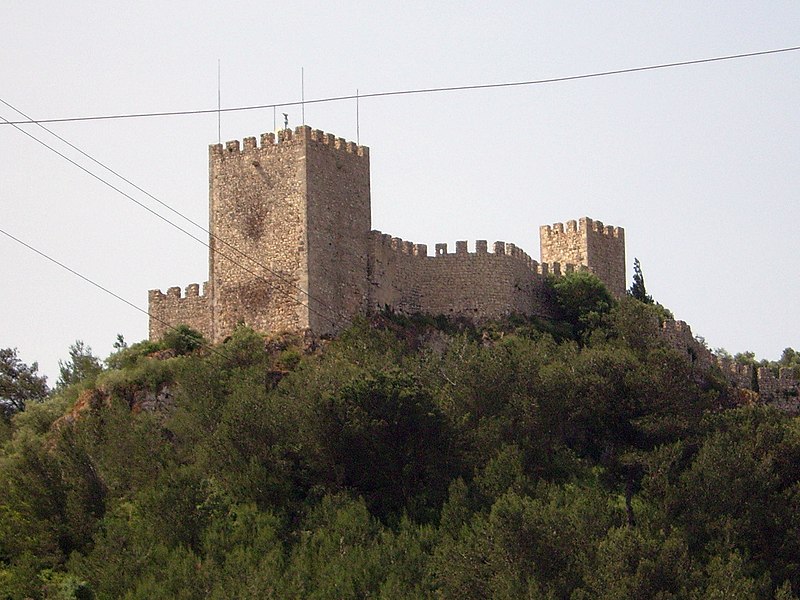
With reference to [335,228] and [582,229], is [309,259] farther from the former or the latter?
[582,229]

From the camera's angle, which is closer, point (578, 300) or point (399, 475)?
point (399, 475)

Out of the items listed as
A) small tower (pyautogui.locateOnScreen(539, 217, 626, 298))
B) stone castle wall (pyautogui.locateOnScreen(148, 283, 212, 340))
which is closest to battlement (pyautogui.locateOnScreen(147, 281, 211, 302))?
stone castle wall (pyautogui.locateOnScreen(148, 283, 212, 340))

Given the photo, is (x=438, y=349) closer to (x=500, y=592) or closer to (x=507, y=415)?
(x=507, y=415)

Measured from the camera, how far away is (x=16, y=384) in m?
67.3

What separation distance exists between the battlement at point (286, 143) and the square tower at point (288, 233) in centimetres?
3

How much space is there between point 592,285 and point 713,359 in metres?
6.08

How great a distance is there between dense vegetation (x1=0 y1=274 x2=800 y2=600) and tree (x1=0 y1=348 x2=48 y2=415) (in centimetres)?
907

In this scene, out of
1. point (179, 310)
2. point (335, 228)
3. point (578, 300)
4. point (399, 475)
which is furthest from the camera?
point (578, 300)

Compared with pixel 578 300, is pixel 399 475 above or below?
below

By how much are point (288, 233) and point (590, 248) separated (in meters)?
13.0

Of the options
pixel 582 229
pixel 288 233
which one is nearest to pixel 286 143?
pixel 288 233

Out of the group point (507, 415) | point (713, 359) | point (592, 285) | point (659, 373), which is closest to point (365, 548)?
point (507, 415)

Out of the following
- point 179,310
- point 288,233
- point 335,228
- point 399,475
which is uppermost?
point 335,228

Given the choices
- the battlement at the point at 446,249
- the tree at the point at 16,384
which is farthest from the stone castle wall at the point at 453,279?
the tree at the point at 16,384
